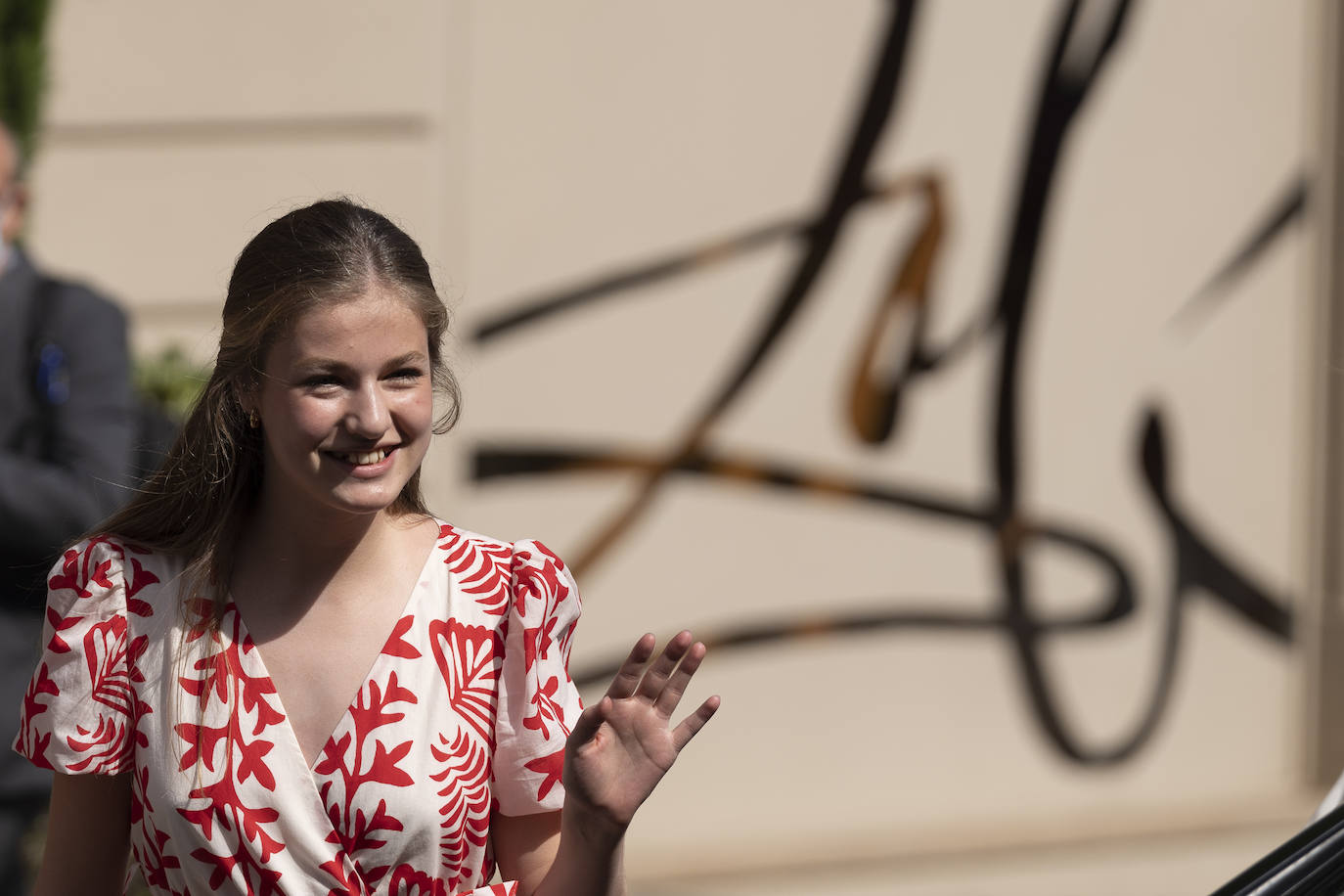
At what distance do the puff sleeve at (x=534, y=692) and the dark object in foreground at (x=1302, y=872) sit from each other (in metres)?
0.67

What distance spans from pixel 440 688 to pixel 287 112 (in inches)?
121

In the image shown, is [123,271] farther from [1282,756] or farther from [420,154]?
[1282,756]

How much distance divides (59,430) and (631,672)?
137 centimetres

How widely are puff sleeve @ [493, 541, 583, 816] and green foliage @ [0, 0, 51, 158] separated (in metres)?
2.91

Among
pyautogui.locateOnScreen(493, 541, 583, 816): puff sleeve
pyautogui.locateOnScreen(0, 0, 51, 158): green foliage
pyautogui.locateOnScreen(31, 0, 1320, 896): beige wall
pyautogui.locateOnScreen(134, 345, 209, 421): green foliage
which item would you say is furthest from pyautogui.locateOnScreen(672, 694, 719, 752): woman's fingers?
pyautogui.locateOnScreen(0, 0, 51, 158): green foliage

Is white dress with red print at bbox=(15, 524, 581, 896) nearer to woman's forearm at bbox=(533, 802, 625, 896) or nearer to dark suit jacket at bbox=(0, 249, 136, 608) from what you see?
woman's forearm at bbox=(533, 802, 625, 896)

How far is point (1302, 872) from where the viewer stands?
131 centimetres

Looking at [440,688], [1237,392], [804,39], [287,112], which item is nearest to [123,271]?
[287,112]

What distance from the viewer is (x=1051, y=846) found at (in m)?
4.74

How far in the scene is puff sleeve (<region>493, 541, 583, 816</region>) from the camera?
154 centimetres

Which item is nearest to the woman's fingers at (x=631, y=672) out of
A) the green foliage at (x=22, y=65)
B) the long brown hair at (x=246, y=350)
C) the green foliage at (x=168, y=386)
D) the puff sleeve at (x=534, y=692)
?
the puff sleeve at (x=534, y=692)

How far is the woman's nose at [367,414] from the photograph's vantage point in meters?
1.49

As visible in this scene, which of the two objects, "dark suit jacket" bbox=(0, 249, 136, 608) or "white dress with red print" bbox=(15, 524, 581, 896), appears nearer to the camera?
"white dress with red print" bbox=(15, 524, 581, 896)

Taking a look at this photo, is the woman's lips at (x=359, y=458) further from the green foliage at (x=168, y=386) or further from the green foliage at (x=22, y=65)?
the green foliage at (x=22, y=65)
